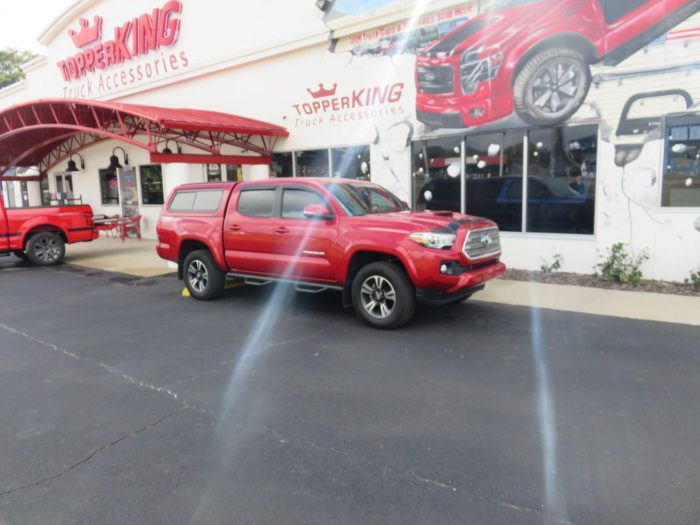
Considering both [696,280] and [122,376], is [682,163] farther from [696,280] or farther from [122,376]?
[122,376]

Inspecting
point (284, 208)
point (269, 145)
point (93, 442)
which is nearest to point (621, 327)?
point (284, 208)

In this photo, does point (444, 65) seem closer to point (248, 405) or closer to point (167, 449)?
point (248, 405)

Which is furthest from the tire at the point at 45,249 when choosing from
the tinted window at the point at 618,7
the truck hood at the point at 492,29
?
the tinted window at the point at 618,7

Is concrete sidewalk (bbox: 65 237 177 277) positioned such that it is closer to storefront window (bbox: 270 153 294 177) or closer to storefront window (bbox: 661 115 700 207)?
storefront window (bbox: 270 153 294 177)

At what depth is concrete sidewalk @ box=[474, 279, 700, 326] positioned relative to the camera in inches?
276

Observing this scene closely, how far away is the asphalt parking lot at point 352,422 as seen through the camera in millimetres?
3016

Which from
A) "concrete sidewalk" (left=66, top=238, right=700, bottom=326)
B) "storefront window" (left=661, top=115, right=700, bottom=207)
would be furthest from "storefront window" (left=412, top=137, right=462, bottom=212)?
"storefront window" (left=661, top=115, right=700, bottom=207)

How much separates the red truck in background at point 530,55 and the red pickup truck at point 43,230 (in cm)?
892

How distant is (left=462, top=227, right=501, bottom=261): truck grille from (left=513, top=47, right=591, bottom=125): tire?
3.85 meters

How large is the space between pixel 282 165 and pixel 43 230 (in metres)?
6.19

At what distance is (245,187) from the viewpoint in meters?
8.09

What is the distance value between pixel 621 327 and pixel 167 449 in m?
5.43

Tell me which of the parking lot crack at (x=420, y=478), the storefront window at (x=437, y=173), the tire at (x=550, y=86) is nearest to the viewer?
the parking lot crack at (x=420, y=478)

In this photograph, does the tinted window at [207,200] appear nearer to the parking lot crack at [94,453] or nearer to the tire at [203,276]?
the tire at [203,276]
